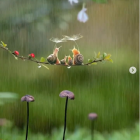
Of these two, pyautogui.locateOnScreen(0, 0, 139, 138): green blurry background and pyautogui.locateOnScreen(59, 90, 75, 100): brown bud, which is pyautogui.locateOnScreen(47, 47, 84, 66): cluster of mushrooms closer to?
pyautogui.locateOnScreen(0, 0, 139, 138): green blurry background

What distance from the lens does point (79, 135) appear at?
35.4 inches

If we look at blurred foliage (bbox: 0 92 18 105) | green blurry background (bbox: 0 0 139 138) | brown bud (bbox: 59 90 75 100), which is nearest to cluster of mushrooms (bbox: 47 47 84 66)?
green blurry background (bbox: 0 0 139 138)

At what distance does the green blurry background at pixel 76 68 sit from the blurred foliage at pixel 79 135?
3cm

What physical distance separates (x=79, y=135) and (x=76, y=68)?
1.02 ft

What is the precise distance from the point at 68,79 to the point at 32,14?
35cm

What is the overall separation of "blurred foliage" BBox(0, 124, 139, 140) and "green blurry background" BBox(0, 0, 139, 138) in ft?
0.09

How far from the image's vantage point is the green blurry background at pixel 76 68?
2.96 ft

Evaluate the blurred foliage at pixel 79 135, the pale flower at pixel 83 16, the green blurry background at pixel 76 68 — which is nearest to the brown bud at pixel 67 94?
the green blurry background at pixel 76 68

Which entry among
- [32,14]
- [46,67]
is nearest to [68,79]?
[46,67]

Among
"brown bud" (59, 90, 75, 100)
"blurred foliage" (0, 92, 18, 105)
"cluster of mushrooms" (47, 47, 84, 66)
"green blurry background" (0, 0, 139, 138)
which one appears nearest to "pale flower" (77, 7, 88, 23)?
"green blurry background" (0, 0, 139, 138)

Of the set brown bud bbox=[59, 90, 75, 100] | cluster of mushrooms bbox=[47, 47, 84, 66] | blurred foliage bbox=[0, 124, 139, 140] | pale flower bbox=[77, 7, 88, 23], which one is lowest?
blurred foliage bbox=[0, 124, 139, 140]

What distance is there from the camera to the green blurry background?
902 millimetres

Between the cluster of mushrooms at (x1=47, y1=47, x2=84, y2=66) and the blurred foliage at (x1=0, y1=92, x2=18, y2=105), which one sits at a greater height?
the cluster of mushrooms at (x1=47, y1=47, x2=84, y2=66)

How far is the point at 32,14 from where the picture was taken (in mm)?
913
